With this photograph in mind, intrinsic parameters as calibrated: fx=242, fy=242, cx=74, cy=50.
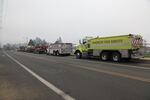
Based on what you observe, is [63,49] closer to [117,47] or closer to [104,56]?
[104,56]

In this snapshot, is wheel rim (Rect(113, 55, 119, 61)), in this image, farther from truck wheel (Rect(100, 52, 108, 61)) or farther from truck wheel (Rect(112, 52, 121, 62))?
truck wheel (Rect(100, 52, 108, 61))

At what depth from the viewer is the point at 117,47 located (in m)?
23.5

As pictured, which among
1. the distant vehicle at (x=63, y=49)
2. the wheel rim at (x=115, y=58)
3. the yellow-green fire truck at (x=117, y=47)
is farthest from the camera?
the distant vehicle at (x=63, y=49)

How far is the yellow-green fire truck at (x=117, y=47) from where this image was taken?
2253 cm

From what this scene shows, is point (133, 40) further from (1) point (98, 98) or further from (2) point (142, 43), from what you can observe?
(1) point (98, 98)

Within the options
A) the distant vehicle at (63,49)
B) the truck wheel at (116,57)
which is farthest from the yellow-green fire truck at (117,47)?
the distant vehicle at (63,49)

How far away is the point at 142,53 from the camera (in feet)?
76.5

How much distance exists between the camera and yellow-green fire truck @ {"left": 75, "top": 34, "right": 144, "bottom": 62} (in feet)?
73.9

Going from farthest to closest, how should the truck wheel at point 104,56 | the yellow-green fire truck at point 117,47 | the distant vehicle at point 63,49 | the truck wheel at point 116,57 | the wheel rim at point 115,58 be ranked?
the distant vehicle at point 63,49
the truck wheel at point 104,56
the wheel rim at point 115,58
the truck wheel at point 116,57
the yellow-green fire truck at point 117,47

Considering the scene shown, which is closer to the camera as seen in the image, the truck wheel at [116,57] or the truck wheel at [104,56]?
the truck wheel at [116,57]

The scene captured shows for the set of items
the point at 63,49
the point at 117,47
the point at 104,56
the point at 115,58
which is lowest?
the point at 115,58

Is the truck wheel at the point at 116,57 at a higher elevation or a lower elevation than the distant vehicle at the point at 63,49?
lower

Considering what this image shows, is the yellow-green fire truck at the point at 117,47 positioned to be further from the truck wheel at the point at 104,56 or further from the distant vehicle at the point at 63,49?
the distant vehicle at the point at 63,49

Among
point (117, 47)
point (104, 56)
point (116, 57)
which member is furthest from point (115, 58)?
point (104, 56)
